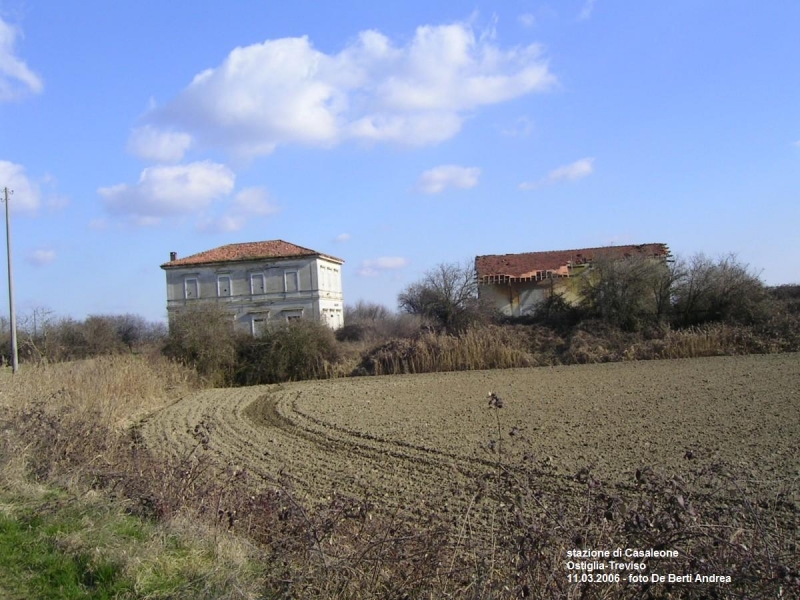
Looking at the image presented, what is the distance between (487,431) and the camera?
13.6 m

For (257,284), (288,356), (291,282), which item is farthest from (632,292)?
(257,284)

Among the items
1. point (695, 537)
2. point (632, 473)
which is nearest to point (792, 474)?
point (632, 473)

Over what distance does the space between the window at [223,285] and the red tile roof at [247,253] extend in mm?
1443

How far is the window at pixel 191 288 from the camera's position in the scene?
53.6 m

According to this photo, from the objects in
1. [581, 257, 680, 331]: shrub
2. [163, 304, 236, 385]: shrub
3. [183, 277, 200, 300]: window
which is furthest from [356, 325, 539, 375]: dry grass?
[183, 277, 200, 300]: window

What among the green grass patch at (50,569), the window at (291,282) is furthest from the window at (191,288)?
the green grass patch at (50,569)

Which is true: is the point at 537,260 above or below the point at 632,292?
above

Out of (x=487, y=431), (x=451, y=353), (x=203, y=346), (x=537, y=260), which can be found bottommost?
(x=487, y=431)

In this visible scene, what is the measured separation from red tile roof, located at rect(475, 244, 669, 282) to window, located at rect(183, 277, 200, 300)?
23.1 metres

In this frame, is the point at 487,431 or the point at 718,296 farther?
the point at 718,296

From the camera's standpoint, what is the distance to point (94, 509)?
6.12 metres

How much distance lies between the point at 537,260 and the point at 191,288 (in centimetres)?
2793

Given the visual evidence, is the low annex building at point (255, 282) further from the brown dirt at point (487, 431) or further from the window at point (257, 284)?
the brown dirt at point (487, 431)

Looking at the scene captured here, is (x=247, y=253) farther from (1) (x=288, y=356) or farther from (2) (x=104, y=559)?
(2) (x=104, y=559)
